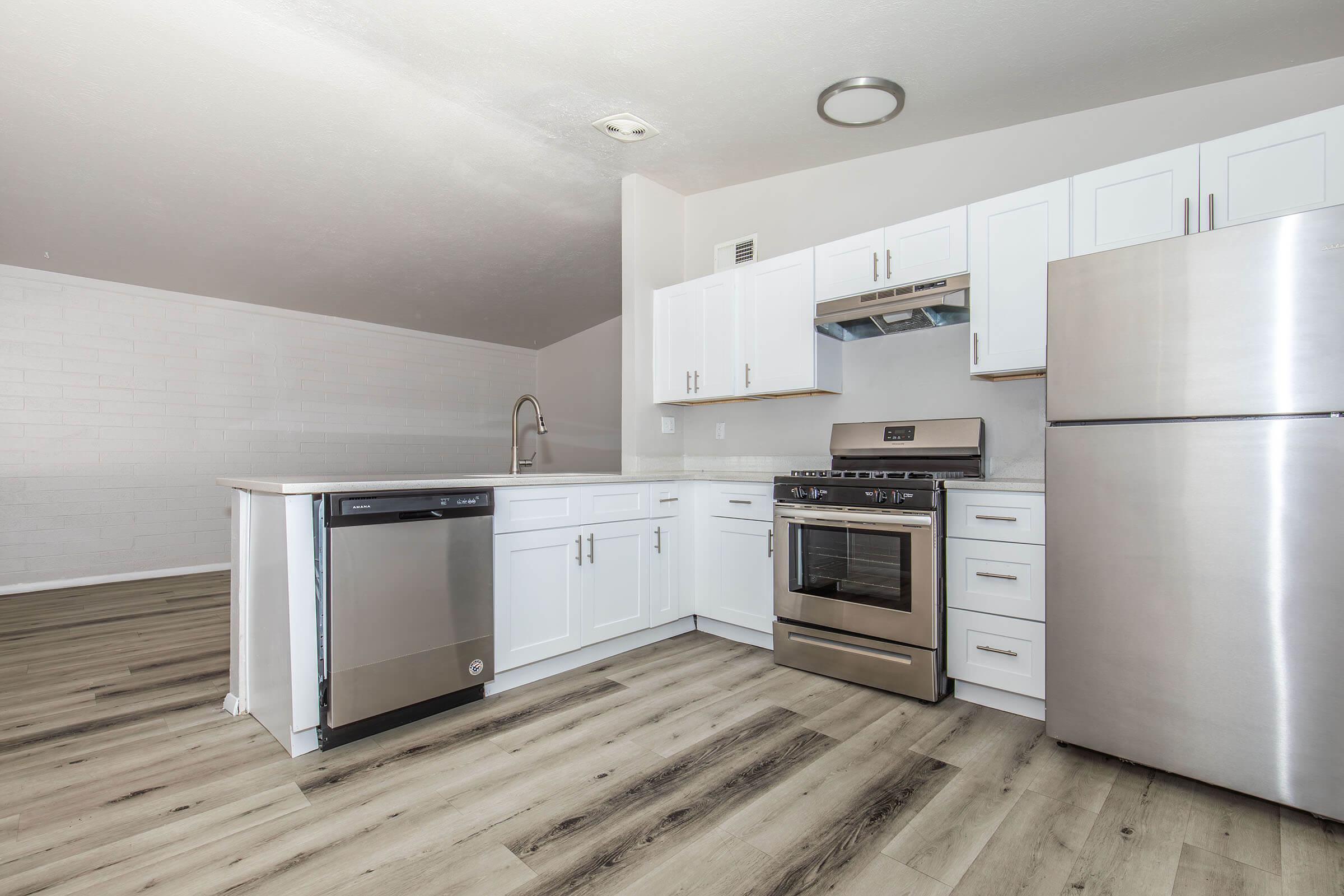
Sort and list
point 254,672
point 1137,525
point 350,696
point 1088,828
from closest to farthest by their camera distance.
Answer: point 1088,828
point 1137,525
point 350,696
point 254,672

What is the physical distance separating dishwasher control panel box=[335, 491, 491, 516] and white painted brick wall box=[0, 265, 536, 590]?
4.27 m

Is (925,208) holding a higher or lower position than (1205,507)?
higher

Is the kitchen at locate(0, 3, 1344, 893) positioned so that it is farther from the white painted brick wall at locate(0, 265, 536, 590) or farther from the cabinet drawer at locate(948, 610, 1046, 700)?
the white painted brick wall at locate(0, 265, 536, 590)

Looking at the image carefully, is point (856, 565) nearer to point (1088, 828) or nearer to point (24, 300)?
point (1088, 828)

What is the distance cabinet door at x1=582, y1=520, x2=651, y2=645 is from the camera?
3047mm

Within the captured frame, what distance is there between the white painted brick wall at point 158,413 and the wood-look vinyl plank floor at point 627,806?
2.81 meters

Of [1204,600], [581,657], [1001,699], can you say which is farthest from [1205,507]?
[581,657]

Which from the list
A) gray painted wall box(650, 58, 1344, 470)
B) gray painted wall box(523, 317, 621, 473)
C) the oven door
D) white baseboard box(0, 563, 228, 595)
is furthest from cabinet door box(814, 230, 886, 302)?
white baseboard box(0, 563, 228, 595)

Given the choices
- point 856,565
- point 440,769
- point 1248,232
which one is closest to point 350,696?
point 440,769

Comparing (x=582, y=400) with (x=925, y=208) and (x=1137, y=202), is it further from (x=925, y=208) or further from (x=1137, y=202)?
(x=1137, y=202)

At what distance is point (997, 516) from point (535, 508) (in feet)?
6.40

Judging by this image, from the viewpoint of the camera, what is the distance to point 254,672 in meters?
2.44

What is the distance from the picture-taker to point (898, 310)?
9.60 ft

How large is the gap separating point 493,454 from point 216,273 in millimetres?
3220
